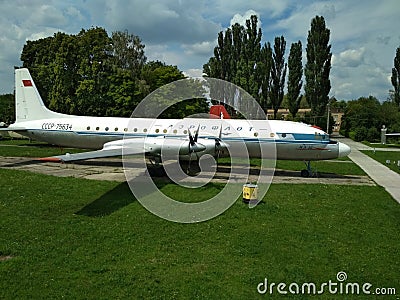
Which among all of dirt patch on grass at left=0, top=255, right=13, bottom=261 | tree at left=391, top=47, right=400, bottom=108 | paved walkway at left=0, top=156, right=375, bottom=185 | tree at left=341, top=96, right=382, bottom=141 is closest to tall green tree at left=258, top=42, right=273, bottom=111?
tree at left=341, top=96, right=382, bottom=141

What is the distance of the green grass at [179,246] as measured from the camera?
6879 mm

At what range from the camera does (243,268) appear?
25.4ft

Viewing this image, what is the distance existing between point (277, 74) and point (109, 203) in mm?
47908

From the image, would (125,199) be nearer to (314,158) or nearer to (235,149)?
(235,149)

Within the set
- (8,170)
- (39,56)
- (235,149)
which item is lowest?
(8,170)

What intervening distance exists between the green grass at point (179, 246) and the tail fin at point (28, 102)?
11.1m

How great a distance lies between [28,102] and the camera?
24.0 meters

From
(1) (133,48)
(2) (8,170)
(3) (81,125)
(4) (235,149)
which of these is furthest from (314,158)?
(1) (133,48)

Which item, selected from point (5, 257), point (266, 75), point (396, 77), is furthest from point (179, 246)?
point (396, 77)

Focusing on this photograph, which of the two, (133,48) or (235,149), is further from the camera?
(133,48)

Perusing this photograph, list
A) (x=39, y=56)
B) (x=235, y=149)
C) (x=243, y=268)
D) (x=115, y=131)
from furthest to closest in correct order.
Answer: (x=39, y=56) → (x=115, y=131) → (x=235, y=149) → (x=243, y=268)

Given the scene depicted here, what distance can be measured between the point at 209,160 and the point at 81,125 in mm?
8844

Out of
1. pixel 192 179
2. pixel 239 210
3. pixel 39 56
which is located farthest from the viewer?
pixel 39 56

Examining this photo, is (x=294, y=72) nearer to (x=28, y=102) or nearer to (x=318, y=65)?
(x=318, y=65)
